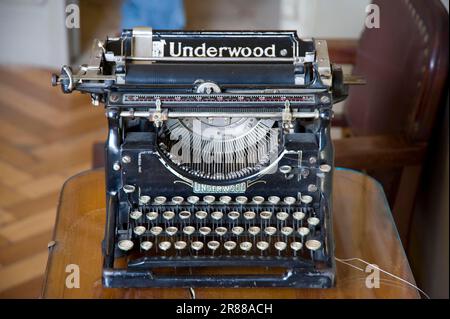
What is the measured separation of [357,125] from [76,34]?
1979 millimetres

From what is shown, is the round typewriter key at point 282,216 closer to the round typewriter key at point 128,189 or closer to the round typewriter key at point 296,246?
the round typewriter key at point 296,246

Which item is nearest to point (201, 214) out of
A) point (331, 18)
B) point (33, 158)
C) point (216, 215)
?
point (216, 215)

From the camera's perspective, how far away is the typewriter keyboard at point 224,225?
61.9 inches

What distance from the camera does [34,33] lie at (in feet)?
12.5

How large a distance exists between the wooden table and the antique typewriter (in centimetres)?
3

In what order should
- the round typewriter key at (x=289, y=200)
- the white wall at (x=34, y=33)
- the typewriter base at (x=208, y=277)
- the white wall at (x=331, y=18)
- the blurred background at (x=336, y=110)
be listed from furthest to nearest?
the white wall at (x=34, y=33)
the white wall at (x=331, y=18)
the blurred background at (x=336, y=110)
the round typewriter key at (x=289, y=200)
the typewriter base at (x=208, y=277)

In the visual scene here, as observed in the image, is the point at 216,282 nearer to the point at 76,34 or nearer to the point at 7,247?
the point at 7,247

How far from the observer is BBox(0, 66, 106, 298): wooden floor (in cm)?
271

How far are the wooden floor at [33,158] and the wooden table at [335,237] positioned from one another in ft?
2.86

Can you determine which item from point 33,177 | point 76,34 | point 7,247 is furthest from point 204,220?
point 76,34

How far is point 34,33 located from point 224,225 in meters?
2.53

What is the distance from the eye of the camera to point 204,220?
1.60m

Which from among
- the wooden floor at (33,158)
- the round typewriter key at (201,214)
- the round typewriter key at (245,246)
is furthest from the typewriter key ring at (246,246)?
the wooden floor at (33,158)

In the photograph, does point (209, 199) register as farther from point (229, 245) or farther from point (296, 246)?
point (296, 246)
